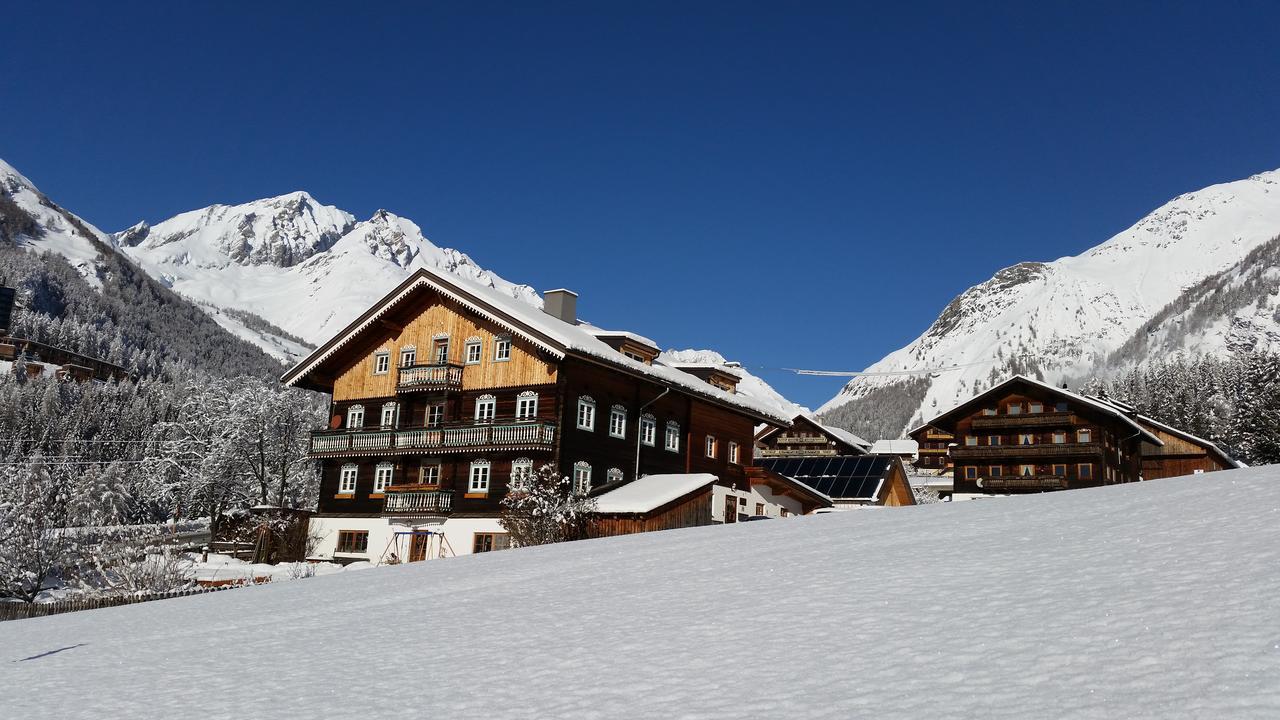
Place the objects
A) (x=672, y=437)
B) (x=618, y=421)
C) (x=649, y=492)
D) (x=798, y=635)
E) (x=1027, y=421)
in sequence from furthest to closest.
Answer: (x=1027, y=421), (x=672, y=437), (x=618, y=421), (x=649, y=492), (x=798, y=635)

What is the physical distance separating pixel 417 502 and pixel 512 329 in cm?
783

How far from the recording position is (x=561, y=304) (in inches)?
1870

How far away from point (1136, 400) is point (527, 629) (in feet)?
385

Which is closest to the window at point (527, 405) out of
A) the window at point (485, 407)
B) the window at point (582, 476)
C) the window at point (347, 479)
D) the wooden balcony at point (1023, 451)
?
the window at point (485, 407)

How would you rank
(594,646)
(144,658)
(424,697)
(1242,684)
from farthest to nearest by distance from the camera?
(144,658) → (594,646) → (424,697) → (1242,684)

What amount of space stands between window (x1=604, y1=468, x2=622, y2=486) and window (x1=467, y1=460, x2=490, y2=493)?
4739 mm

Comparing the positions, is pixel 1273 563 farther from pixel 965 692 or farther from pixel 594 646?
pixel 594 646

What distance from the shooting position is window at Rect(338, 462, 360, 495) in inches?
1718

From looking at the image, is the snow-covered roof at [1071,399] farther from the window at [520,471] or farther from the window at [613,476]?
the window at [520,471]

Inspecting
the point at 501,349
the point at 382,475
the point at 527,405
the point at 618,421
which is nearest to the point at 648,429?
the point at 618,421

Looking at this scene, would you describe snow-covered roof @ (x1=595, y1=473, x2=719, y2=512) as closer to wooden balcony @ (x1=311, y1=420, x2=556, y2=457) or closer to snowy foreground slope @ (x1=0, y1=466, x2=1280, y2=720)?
wooden balcony @ (x1=311, y1=420, x2=556, y2=457)

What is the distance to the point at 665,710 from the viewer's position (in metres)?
9.91

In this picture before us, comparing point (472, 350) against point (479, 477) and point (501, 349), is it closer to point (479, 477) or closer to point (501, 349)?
point (501, 349)

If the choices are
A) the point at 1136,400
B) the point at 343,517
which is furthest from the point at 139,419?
the point at 1136,400
